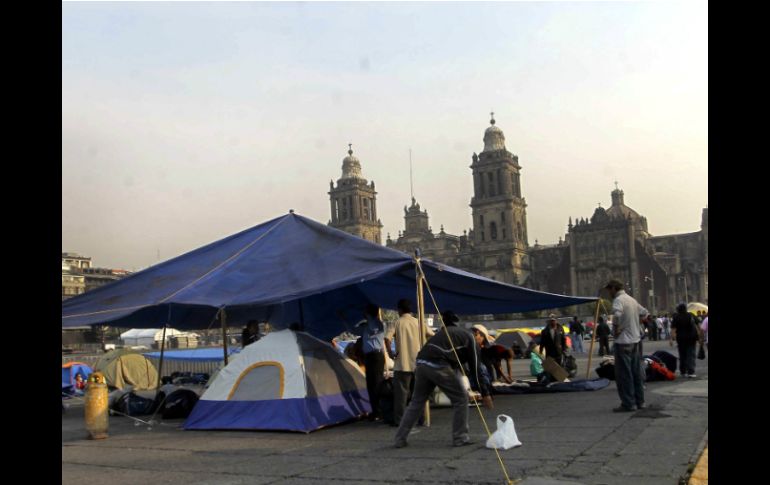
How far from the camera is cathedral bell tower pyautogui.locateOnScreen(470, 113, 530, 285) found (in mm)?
90750

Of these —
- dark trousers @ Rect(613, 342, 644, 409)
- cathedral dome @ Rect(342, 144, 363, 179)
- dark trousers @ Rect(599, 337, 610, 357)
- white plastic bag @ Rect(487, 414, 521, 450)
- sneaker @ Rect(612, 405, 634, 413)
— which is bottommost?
dark trousers @ Rect(599, 337, 610, 357)

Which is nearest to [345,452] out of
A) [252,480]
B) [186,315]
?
[252,480]

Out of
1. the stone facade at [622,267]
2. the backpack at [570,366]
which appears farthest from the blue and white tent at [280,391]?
the stone facade at [622,267]

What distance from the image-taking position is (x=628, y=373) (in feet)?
31.3

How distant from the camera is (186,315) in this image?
51.2 feet

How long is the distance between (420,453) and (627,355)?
3.83 metres

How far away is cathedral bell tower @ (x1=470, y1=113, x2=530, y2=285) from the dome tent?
7290 cm

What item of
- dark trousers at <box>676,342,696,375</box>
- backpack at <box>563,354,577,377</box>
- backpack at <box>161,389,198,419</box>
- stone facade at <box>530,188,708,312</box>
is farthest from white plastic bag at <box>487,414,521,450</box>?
stone facade at <box>530,188,708,312</box>

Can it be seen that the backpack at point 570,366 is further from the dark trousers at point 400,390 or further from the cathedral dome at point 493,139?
the cathedral dome at point 493,139

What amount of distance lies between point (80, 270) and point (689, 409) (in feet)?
333

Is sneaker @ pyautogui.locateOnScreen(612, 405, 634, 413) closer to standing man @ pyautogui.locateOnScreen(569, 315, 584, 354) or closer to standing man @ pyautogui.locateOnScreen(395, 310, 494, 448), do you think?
standing man @ pyautogui.locateOnScreen(395, 310, 494, 448)

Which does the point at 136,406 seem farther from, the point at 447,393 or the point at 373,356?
the point at 447,393

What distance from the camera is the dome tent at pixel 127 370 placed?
60.3 ft
